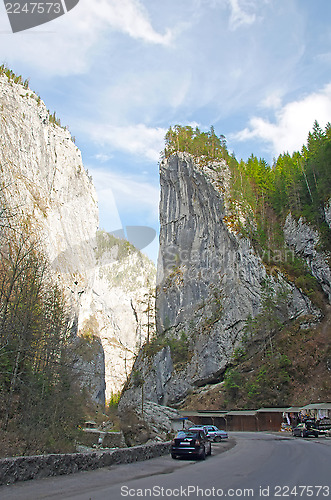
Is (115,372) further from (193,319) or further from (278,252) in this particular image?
(278,252)

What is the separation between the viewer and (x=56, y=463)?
335 inches

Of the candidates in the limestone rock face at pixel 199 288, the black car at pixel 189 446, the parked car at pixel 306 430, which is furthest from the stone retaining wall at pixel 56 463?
the limestone rock face at pixel 199 288

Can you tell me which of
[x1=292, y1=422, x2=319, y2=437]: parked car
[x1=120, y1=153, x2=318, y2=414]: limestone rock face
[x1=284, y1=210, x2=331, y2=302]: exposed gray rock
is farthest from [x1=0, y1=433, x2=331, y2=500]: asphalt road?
[x1=284, y1=210, x2=331, y2=302]: exposed gray rock

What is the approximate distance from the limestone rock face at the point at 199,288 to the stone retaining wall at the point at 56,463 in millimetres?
43217

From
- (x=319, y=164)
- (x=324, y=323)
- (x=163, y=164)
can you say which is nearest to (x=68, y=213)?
(x=163, y=164)

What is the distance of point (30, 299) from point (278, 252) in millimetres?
49829

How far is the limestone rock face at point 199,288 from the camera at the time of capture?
176ft

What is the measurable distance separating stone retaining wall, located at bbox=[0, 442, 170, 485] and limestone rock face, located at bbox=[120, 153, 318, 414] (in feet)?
142

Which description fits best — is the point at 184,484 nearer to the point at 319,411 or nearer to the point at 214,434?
the point at 214,434

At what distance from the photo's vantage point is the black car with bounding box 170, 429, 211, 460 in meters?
13.7

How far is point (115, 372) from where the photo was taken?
144m

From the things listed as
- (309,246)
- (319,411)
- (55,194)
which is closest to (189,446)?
(319,411)

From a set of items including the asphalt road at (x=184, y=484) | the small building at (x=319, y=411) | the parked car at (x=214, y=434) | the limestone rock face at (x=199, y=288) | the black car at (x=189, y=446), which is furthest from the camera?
the limestone rock face at (x=199, y=288)

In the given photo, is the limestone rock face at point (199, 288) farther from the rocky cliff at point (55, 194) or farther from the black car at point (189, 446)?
the black car at point (189, 446)
